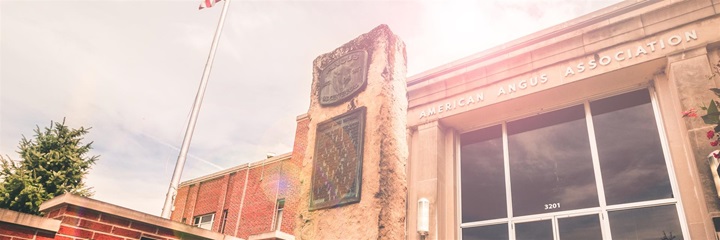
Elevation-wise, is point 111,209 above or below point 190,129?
below

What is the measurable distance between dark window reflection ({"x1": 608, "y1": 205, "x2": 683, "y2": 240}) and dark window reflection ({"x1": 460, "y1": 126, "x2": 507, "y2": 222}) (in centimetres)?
176

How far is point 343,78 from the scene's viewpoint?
498 centimetres

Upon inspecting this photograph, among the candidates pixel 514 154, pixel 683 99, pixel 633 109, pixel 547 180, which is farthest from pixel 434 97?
pixel 683 99

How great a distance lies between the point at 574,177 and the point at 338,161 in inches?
181

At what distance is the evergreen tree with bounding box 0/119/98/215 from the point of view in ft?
33.4

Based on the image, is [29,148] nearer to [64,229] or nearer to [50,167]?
[50,167]

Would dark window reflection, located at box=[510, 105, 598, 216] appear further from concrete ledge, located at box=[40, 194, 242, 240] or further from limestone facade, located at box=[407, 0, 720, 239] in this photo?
concrete ledge, located at box=[40, 194, 242, 240]

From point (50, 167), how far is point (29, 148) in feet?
2.30

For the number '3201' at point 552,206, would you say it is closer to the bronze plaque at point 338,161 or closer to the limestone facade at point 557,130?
the limestone facade at point 557,130

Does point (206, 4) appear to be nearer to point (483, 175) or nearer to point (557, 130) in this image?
point (483, 175)

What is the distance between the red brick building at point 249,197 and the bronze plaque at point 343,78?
7309 millimetres

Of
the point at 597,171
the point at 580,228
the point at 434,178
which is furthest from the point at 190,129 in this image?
the point at 597,171

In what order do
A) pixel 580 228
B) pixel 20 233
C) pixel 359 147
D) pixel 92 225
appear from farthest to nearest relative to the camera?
pixel 580 228
pixel 359 147
pixel 92 225
pixel 20 233

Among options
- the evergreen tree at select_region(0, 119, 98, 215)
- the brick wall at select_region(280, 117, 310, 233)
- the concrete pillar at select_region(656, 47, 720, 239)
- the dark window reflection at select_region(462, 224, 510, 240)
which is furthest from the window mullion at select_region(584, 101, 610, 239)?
the evergreen tree at select_region(0, 119, 98, 215)
